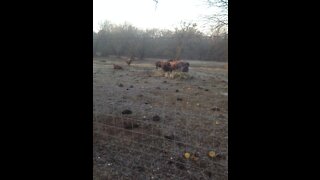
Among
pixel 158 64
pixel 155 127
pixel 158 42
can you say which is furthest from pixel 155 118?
pixel 158 42

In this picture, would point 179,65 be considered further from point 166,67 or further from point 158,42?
point 158,42

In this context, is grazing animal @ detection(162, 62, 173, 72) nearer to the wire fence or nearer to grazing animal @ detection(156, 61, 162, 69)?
grazing animal @ detection(156, 61, 162, 69)

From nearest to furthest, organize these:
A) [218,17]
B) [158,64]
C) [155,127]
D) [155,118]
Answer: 1. [218,17]
2. [155,127]
3. [155,118]
4. [158,64]

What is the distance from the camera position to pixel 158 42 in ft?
8.82

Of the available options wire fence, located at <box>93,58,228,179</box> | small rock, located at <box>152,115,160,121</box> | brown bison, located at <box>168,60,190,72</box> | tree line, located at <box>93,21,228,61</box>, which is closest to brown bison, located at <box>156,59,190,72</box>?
brown bison, located at <box>168,60,190,72</box>

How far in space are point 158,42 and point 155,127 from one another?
42.8 inches

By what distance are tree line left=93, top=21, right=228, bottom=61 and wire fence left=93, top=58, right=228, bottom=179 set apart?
0.32 metres

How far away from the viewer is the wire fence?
256 cm

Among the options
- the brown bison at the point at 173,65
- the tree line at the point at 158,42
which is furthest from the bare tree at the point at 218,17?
the brown bison at the point at 173,65

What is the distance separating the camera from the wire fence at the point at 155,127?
8.41ft

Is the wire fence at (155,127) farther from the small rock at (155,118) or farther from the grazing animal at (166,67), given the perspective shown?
the grazing animal at (166,67)
